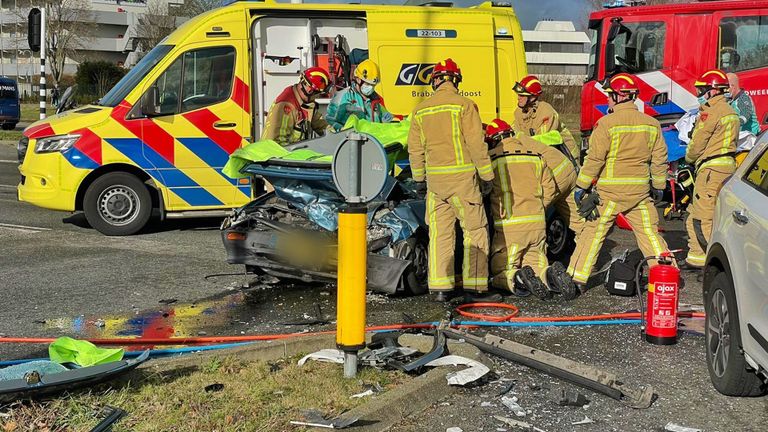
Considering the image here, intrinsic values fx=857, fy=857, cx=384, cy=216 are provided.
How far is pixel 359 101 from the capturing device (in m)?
9.20

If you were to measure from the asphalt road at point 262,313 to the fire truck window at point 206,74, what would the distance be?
1.60 metres

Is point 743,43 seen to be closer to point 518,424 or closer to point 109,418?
point 518,424

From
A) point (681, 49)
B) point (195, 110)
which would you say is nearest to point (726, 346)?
point (195, 110)

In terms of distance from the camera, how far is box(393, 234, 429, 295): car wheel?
698 cm

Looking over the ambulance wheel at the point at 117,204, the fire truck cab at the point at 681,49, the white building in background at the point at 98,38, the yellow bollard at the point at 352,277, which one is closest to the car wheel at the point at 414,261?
the yellow bollard at the point at 352,277

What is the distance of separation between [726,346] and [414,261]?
2.94m

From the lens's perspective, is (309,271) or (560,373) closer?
(560,373)

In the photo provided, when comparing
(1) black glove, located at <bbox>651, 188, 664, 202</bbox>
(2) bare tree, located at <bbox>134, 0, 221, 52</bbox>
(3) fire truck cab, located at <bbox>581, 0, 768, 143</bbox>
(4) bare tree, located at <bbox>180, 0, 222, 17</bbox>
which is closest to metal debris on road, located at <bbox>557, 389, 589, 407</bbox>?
(1) black glove, located at <bbox>651, 188, 664, 202</bbox>

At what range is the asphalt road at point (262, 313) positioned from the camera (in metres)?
4.50

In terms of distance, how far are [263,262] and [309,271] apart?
0.45 m

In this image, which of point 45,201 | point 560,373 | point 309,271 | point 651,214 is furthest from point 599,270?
point 45,201

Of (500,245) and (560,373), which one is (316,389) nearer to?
(560,373)

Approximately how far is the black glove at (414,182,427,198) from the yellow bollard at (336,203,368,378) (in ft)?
9.83

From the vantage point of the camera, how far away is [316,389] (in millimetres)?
4504
